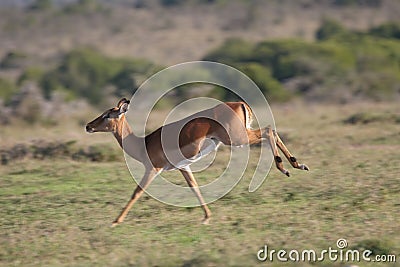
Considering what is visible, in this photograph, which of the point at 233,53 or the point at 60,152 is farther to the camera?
the point at 233,53

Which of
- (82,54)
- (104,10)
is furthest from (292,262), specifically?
(104,10)

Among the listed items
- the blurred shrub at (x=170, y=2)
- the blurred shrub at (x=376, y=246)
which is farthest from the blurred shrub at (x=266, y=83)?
the blurred shrub at (x=170, y=2)

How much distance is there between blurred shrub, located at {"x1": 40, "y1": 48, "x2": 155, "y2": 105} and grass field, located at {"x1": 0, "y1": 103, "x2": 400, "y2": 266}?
40.0 ft

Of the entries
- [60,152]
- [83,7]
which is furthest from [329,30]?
[60,152]

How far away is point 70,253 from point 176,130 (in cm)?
163

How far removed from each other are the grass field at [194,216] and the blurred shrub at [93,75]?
Result: 1220 cm

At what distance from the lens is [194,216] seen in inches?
304

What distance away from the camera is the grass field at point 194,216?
21.1ft

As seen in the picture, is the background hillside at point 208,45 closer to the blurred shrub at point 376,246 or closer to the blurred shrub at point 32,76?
the blurred shrub at point 32,76

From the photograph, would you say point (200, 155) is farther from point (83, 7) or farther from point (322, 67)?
point (83, 7)

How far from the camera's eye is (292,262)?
5.96 m

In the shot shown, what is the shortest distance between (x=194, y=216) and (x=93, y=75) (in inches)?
709

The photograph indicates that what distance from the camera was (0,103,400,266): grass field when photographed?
253 inches

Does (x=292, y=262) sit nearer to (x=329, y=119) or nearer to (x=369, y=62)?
(x=329, y=119)
